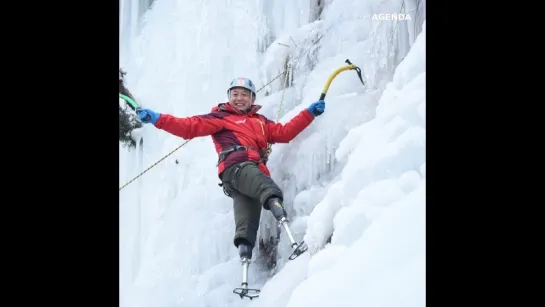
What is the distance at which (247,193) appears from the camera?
10.4ft

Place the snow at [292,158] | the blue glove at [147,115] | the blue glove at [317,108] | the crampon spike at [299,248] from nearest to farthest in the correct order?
the snow at [292,158]
the crampon spike at [299,248]
the blue glove at [147,115]
the blue glove at [317,108]

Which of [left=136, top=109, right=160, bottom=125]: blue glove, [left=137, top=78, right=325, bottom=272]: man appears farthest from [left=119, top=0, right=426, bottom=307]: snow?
[left=136, top=109, right=160, bottom=125]: blue glove

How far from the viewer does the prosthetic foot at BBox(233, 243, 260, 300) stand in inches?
119

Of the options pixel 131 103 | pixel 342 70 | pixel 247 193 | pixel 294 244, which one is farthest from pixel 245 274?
pixel 342 70

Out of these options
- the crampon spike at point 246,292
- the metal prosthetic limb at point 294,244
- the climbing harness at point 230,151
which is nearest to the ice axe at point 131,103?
the climbing harness at point 230,151

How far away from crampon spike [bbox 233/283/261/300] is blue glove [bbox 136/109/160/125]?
0.95m

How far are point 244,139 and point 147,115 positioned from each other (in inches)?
Answer: 20.6

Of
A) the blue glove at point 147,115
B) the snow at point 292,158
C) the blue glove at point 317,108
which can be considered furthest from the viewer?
the blue glove at point 317,108

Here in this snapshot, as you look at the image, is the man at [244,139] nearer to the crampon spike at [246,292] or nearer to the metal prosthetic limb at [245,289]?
the metal prosthetic limb at [245,289]

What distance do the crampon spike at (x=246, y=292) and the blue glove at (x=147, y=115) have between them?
3.13ft

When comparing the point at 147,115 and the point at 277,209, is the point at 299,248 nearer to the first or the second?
the point at 277,209

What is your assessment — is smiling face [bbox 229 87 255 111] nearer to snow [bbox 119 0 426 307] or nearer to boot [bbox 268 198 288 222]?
snow [bbox 119 0 426 307]

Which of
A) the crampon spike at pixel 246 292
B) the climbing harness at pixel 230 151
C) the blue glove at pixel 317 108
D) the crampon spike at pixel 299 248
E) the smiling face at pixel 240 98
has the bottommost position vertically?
the crampon spike at pixel 246 292

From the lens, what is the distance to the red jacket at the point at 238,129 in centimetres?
325
